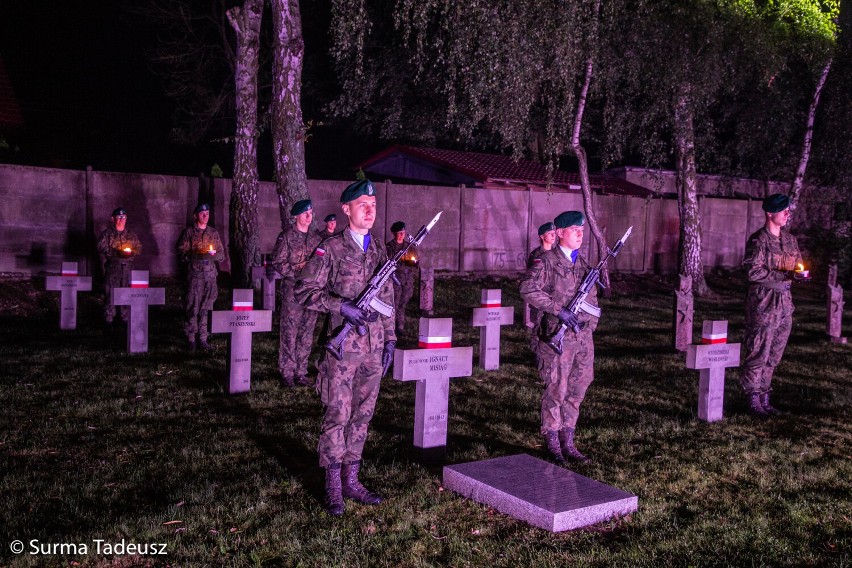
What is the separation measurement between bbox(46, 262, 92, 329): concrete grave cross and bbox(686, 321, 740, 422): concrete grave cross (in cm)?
979

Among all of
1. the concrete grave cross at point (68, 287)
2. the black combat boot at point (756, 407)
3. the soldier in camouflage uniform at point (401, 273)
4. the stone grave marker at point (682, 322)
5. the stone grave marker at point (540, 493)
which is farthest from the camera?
the soldier in camouflage uniform at point (401, 273)

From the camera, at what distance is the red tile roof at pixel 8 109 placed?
21047mm

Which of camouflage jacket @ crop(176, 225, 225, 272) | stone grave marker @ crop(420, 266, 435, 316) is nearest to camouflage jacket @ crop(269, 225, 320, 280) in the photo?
camouflage jacket @ crop(176, 225, 225, 272)

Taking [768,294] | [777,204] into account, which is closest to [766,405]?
[768,294]

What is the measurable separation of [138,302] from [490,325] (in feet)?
16.3

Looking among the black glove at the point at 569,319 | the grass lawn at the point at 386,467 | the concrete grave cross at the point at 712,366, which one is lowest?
the grass lawn at the point at 386,467

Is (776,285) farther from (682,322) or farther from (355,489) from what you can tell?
(355,489)

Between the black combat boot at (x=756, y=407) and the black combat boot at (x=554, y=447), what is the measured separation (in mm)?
3112

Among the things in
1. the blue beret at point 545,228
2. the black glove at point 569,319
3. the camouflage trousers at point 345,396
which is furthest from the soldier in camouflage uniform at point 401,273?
the camouflage trousers at point 345,396

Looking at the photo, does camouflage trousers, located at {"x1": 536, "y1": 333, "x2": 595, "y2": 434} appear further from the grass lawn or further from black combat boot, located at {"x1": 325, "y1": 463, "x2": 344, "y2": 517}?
black combat boot, located at {"x1": 325, "y1": 463, "x2": 344, "y2": 517}

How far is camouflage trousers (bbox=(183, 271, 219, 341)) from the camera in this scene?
11727 millimetres

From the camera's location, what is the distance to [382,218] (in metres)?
20.3

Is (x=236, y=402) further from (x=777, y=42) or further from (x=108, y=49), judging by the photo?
(x=108, y=49)

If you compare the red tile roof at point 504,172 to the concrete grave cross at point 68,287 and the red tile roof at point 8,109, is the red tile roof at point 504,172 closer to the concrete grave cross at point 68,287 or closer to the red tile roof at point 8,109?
the red tile roof at point 8,109
